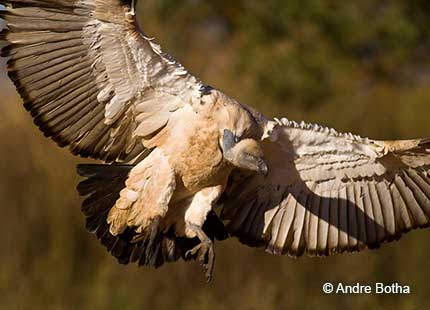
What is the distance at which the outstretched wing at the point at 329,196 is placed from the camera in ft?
22.5

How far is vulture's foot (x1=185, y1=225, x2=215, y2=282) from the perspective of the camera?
6367 millimetres

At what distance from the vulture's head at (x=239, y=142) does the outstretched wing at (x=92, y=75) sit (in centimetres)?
23

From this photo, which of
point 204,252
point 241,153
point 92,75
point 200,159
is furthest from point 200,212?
point 92,75

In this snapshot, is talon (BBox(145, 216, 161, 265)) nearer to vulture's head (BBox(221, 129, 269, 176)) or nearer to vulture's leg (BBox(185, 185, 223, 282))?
vulture's leg (BBox(185, 185, 223, 282))

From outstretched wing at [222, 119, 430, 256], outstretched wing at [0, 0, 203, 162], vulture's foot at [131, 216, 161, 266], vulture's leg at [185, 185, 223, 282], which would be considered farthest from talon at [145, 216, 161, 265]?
outstretched wing at [222, 119, 430, 256]

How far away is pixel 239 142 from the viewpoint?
6.38 meters

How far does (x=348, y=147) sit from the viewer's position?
268 inches

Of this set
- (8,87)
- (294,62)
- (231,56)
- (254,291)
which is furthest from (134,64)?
(231,56)

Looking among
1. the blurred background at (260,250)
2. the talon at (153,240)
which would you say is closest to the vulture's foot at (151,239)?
the talon at (153,240)

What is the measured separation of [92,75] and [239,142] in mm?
903

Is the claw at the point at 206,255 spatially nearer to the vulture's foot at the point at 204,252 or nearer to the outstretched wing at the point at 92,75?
the vulture's foot at the point at 204,252

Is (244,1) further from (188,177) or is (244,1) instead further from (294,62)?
(188,177)

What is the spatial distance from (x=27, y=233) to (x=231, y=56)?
5.65m

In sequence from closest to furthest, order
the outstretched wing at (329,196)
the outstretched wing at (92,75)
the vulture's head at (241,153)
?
the outstretched wing at (92,75) < the vulture's head at (241,153) < the outstretched wing at (329,196)
